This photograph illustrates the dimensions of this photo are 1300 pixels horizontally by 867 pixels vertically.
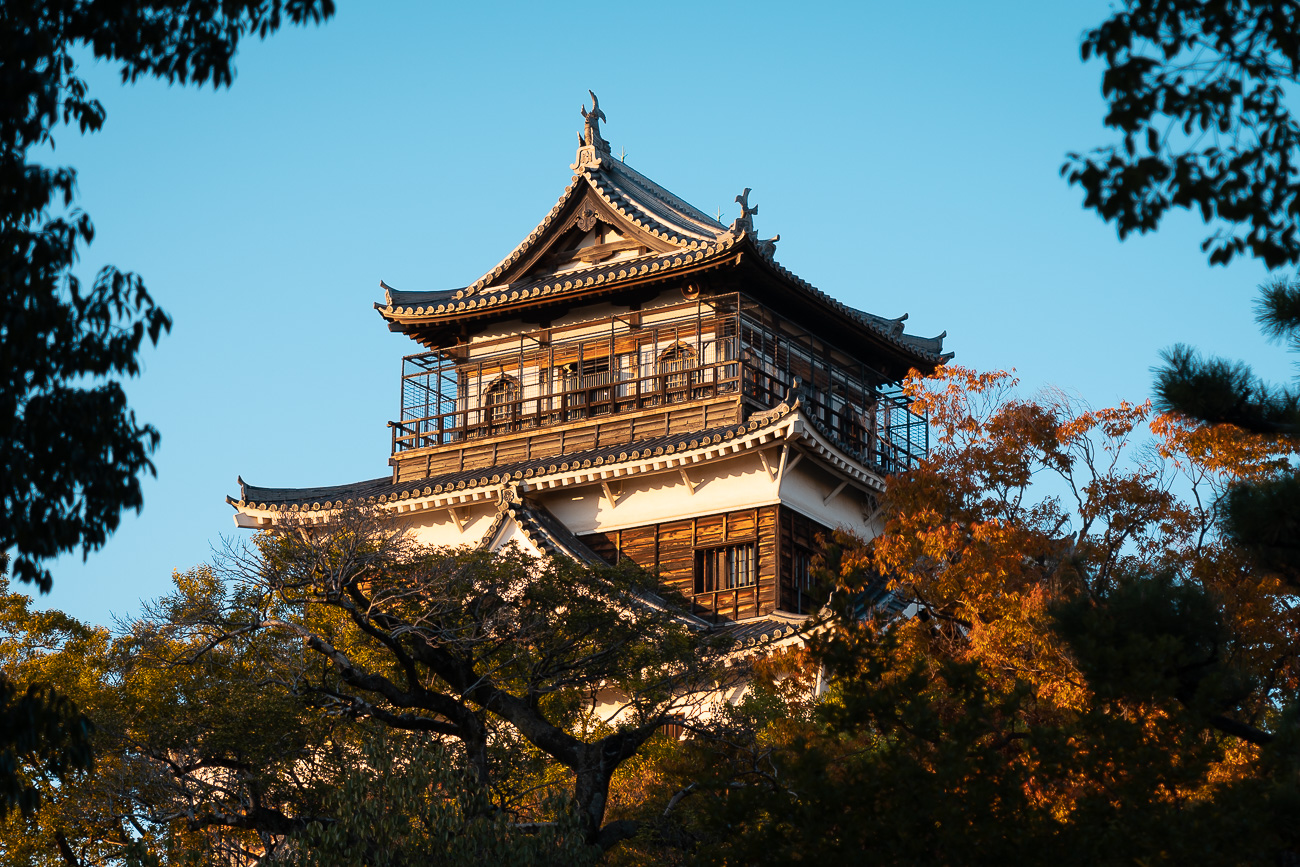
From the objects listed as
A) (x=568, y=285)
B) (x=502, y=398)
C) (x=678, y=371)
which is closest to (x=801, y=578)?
(x=678, y=371)

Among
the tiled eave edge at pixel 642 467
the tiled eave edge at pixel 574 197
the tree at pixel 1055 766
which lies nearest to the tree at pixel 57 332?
the tree at pixel 1055 766

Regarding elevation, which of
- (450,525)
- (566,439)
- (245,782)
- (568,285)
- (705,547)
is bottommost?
(245,782)

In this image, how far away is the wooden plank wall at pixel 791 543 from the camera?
2661 centimetres

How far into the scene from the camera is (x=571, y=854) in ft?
46.4

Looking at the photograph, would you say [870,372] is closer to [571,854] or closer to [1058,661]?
[1058,661]

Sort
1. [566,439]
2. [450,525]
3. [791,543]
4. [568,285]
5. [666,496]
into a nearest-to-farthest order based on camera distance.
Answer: [791,543]
[666,496]
[450,525]
[566,439]
[568,285]

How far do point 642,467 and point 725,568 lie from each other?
7.37 ft

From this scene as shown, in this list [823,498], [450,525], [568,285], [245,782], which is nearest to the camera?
[245,782]

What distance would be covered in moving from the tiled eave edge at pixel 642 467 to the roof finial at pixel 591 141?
6919 millimetres

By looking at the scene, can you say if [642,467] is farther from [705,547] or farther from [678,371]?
[678,371]

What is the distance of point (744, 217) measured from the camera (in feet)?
90.9

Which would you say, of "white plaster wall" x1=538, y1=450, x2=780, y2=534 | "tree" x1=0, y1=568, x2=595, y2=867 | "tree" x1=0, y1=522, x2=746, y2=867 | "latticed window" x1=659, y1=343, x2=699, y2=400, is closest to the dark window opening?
"white plaster wall" x1=538, y1=450, x2=780, y2=534

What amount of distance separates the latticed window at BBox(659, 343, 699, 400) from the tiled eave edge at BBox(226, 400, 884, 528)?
1.59 m

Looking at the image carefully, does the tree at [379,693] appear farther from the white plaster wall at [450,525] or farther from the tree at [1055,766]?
the white plaster wall at [450,525]
